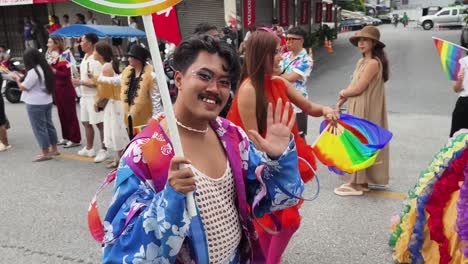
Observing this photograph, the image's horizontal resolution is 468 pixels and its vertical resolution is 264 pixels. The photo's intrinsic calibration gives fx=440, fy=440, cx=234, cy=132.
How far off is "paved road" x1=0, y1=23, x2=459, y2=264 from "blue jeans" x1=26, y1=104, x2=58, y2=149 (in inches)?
14.7

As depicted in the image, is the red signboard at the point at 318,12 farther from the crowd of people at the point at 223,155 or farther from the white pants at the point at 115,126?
the crowd of people at the point at 223,155

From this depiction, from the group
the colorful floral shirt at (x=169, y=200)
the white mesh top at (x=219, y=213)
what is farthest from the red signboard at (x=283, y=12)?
the white mesh top at (x=219, y=213)

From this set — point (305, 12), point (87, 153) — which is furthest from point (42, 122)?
point (305, 12)

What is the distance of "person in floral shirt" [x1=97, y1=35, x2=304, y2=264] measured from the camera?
1334mm

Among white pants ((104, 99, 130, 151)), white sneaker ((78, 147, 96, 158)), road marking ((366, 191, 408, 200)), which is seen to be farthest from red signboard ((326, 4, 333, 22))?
road marking ((366, 191, 408, 200))

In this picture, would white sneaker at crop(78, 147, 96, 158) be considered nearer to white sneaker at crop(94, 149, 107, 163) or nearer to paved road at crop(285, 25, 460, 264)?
white sneaker at crop(94, 149, 107, 163)

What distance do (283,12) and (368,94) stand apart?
58.5ft

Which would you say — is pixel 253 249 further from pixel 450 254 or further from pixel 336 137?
pixel 336 137

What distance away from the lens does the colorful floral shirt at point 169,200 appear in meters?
1.32

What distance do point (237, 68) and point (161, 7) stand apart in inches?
16.0

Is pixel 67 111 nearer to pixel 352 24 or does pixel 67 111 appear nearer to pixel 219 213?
pixel 219 213

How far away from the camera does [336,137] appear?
3.56 meters

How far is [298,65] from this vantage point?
5.03 metres

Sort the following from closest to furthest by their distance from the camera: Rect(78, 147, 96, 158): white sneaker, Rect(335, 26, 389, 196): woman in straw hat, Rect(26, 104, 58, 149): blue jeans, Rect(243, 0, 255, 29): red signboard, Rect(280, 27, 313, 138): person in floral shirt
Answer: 1. Rect(335, 26, 389, 196): woman in straw hat
2. Rect(280, 27, 313, 138): person in floral shirt
3. Rect(26, 104, 58, 149): blue jeans
4. Rect(78, 147, 96, 158): white sneaker
5. Rect(243, 0, 255, 29): red signboard
